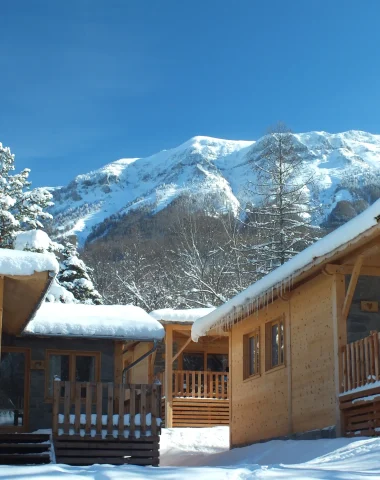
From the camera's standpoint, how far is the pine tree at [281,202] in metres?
32.2

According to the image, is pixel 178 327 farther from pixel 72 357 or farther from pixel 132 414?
pixel 132 414

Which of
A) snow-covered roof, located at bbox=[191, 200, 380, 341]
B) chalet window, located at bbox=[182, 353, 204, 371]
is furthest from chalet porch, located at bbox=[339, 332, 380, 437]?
chalet window, located at bbox=[182, 353, 204, 371]

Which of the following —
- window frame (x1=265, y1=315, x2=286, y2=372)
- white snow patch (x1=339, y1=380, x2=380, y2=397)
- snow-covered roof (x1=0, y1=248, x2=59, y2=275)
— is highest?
snow-covered roof (x1=0, y1=248, x2=59, y2=275)

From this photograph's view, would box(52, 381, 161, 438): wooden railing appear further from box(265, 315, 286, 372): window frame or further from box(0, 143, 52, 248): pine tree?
box(0, 143, 52, 248): pine tree

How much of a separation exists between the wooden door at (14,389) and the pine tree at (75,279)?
17154 mm

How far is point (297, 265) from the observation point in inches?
526

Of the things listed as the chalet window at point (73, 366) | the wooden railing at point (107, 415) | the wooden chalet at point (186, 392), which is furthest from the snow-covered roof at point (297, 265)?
the wooden chalet at point (186, 392)

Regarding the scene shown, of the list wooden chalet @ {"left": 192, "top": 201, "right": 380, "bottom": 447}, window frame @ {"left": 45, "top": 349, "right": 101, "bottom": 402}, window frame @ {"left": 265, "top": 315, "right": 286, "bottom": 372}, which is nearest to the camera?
wooden chalet @ {"left": 192, "top": 201, "right": 380, "bottom": 447}

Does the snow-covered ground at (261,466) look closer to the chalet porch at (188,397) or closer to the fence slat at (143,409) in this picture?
the fence slat at (143,409)

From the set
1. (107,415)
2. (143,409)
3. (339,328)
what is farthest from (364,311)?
(107,415)

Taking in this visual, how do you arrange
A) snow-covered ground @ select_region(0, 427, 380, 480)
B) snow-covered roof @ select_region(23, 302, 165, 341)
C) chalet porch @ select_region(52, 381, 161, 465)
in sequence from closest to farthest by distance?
snow-covered ground @ select_region(0, 427, 380, 480) < chalet porch @ select_region(52, 381, 161, 465) < snow-covered roof @ select_region(23, 302, 165, 341)

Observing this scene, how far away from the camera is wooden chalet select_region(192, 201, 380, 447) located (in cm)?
1230

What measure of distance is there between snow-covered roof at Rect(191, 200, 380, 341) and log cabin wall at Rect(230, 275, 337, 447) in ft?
1.77

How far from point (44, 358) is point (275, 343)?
531cm
